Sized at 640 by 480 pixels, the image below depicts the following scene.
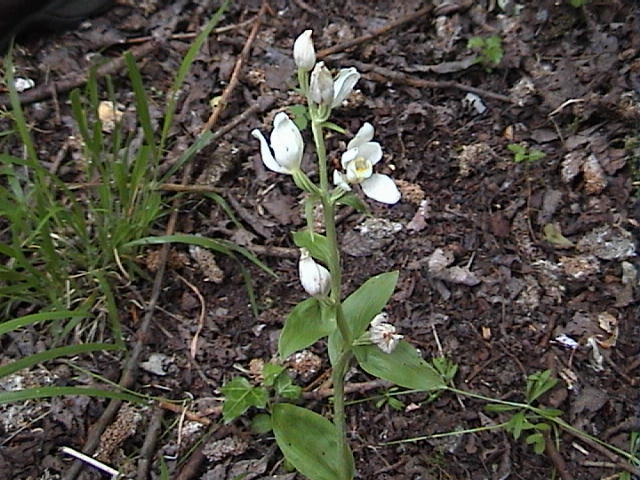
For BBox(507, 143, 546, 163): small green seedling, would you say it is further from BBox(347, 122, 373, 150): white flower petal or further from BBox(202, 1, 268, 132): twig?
BBox(347, 122, 373, 150): white flower petal

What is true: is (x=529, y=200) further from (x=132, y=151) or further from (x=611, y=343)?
(x=132, y=151)

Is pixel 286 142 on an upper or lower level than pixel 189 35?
upper

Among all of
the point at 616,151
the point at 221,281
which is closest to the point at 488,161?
the point at 616,151

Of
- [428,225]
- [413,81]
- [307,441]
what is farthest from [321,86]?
[413,81]

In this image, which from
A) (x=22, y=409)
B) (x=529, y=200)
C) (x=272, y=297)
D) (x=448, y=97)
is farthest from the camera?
(x=448, y=97)

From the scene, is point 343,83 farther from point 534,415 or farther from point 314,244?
point 534,415
